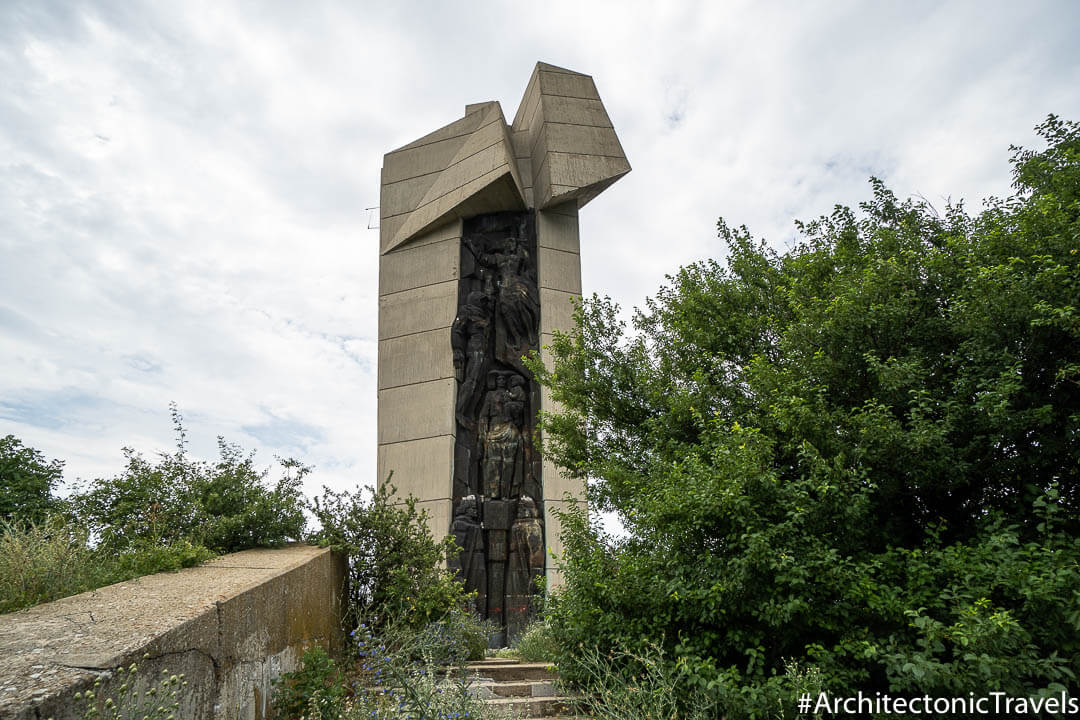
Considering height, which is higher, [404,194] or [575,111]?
[575,111]

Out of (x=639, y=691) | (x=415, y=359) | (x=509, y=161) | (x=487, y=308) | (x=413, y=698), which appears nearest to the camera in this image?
(x=413, y=698)

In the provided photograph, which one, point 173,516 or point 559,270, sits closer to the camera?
point 173,516

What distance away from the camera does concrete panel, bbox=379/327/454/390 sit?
1145 cm

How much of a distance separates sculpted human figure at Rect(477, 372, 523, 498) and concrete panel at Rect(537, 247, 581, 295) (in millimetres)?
1914

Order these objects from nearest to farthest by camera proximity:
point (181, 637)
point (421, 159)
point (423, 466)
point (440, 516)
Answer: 1. point (181, 637)
2. point (440, 516)
3. point (423, 466)
4. point (421, 159)

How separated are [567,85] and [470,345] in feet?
18.3

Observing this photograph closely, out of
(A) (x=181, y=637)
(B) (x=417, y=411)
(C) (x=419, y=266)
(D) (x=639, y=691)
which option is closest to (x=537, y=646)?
(D) (x=639, y=691)

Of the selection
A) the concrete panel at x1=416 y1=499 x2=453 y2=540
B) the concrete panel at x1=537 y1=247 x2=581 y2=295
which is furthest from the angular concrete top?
the concrete panel at x1=416 y1=499 x2=453 y2=540

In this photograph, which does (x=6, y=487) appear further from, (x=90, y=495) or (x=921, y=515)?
(x=921, y=515)

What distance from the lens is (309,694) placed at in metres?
3.46

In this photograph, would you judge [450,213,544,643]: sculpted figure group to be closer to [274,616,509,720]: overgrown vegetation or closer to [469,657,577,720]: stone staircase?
[469,657,577,720]: stone staircase

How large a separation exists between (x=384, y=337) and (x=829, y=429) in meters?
8.53

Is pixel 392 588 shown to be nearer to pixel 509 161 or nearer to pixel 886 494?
pixel 886 494

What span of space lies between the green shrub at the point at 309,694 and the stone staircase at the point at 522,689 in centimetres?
88
